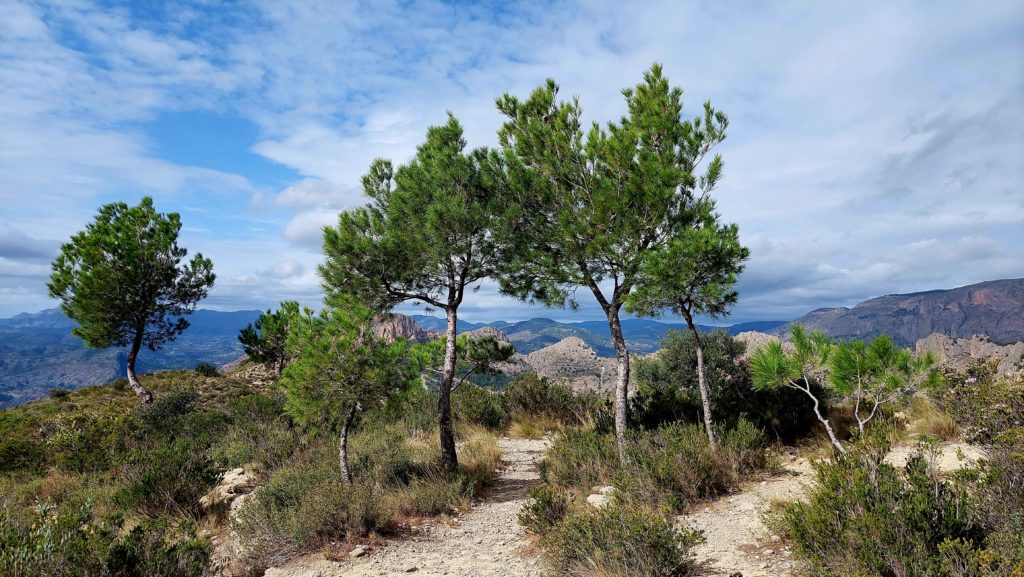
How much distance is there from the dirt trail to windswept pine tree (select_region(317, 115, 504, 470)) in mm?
2450

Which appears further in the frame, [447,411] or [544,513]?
[447,411]

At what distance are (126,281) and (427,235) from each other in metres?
22.5

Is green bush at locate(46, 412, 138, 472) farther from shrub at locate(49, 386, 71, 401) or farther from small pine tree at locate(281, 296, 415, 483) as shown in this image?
shrub at locate(49, 386, 71, 401)

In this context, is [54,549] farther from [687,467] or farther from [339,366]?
[687,467]

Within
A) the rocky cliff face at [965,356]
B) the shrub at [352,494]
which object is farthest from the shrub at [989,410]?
the shrub at [352,494]

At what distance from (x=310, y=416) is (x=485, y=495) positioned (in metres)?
3.84

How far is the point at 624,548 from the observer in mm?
4691

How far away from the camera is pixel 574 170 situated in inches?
397

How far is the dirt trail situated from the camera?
Result: 5.99 metres

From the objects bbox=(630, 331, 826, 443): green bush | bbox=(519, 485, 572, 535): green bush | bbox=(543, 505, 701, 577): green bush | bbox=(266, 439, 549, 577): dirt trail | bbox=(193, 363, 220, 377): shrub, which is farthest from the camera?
bbox=(193, 363, 220, 377): shrub

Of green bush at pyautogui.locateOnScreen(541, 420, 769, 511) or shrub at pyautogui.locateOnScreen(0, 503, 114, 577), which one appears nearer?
shrub at pyautogui.locateOnScreen(0, 503, 114, 577)

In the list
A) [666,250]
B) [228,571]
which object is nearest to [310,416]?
[228,571]

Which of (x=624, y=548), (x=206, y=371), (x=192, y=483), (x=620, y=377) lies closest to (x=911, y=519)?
(x=624, y=548)

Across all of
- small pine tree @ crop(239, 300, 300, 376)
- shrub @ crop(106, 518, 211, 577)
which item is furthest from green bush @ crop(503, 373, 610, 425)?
small pine tree @ crop(239, 300, 300, 376)
